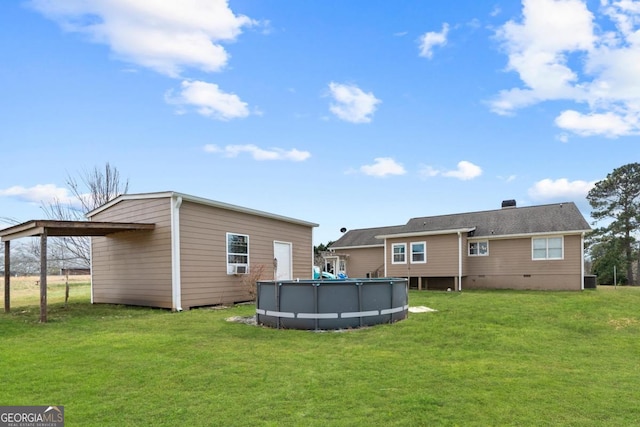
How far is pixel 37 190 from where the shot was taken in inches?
1000

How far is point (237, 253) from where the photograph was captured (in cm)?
1391

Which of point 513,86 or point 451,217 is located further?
point 451,217

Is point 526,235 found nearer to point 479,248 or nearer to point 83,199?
point 479,248

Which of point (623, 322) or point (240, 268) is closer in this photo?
point (623, 322)

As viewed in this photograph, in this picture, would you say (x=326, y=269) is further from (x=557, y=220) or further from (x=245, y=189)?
(x=557, y=220)

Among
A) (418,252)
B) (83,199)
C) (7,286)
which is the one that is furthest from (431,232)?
(83,199)

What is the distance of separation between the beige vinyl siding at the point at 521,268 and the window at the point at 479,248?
0.56 ft

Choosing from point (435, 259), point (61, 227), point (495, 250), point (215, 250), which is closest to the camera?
point (61, 227)

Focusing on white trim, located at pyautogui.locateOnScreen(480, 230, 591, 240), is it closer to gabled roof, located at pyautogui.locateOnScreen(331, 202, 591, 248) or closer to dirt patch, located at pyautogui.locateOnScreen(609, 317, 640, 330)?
gabled roof, located at pyautogui.locateOnScreen(331, 202, 591, 248)

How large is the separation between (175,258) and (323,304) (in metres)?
5.32

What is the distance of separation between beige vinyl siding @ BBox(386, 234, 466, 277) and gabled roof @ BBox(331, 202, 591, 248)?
44cm

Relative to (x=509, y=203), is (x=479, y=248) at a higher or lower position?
lower

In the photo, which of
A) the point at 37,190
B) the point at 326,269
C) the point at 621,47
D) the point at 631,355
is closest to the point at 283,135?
the point at 621,47

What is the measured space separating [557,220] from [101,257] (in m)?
20.2
